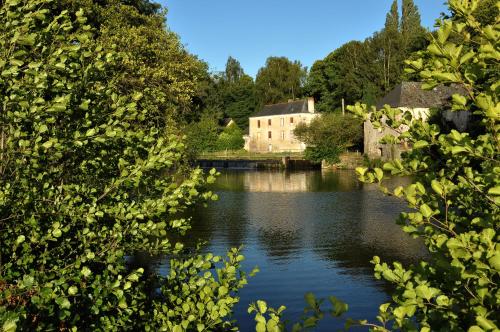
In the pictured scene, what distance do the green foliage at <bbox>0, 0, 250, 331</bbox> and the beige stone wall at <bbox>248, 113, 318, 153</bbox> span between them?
76.7 m


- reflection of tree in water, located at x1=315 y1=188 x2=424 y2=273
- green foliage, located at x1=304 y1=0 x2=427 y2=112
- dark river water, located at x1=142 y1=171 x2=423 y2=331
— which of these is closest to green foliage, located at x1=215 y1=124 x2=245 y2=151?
green foliage, located at x1=304 y1=0 x2=427 y2=112

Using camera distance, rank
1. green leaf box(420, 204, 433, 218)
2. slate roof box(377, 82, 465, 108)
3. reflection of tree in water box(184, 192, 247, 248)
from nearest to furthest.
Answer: green leaf box(420, 204, 433, 218) < reflection of tree in water box(184, 192, 247, 248) < slate roof box(377, 82, 465, 108)

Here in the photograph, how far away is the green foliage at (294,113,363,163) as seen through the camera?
6256 centimetres

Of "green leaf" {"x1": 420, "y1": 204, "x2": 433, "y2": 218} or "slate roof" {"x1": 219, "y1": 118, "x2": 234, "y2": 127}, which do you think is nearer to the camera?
"green leaf" {"x1": 420, "y1": 204, "x2": 433, "y2": 218}

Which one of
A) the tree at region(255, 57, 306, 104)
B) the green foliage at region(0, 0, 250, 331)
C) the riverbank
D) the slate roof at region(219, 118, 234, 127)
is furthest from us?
the tree at region(255, 57, 306, 104)

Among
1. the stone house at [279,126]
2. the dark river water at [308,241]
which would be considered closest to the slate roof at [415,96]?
the dark river water at [308,241]

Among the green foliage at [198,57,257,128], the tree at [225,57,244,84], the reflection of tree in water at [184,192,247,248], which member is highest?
the tree at [225,57,244,84]

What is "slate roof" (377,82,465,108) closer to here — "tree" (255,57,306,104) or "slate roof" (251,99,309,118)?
"slate roof" (251,99,309,118)

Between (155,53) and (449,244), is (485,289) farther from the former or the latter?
(155,53)

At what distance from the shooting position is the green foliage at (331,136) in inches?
2463

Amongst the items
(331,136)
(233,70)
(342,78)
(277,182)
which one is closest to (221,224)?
(277,182)

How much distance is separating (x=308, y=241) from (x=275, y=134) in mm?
66917

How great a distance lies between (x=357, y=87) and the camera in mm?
79938

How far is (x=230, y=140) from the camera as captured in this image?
90812mm
